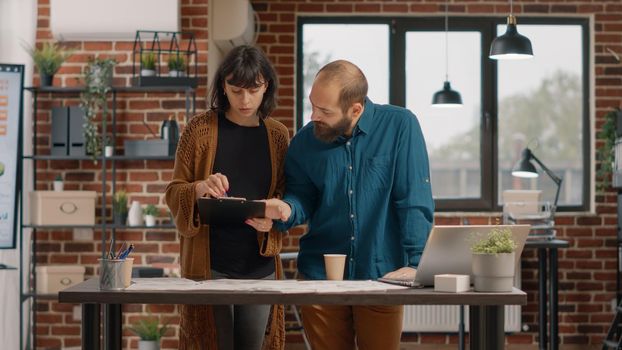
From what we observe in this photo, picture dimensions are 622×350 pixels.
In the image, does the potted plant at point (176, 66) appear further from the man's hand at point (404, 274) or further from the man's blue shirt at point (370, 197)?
the man's hand at point (404, 274)

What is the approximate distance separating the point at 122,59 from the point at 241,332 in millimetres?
2858

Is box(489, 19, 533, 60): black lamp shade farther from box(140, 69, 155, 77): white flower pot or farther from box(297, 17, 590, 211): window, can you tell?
box(140, 69, 155, 77): white flower pot

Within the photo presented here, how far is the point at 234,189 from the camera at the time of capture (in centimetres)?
324

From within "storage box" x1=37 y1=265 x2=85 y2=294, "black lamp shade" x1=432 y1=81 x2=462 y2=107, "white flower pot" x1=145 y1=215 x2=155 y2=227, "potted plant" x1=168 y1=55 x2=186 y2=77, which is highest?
"potted plant" x1=168 y1=55 x2=186 y2=77

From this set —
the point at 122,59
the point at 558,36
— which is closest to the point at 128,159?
the point at 122,59

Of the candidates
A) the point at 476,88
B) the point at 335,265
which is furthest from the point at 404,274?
the point at 476,88

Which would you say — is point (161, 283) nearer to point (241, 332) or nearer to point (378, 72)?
point (241, 332)

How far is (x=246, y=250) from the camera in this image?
3.20 m

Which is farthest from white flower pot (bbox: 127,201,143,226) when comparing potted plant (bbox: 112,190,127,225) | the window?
the window

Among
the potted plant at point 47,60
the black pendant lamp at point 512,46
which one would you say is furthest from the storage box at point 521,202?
the potted plant at point 47,60

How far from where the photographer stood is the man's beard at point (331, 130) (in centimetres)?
302

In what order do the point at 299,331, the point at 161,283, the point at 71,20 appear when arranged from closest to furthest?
1. the point at 161,283
2. the point at 71,20
3. the point at 299,331

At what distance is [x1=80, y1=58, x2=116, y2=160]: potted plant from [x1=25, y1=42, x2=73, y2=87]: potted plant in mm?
157

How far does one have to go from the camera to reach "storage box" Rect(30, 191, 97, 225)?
5.51 metres
